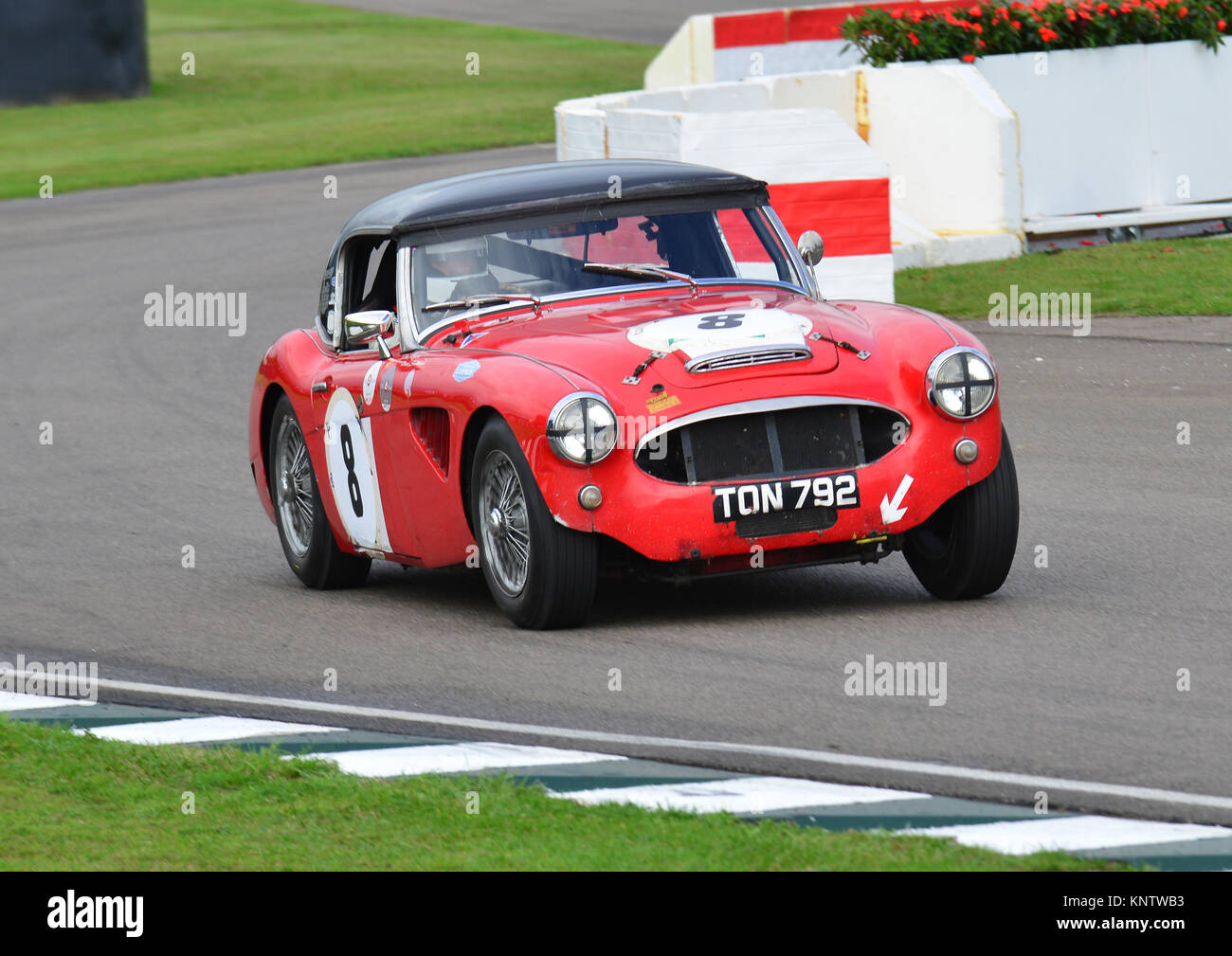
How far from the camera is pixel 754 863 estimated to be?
17.3 feet

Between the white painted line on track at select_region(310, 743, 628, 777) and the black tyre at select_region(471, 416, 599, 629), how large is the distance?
131cm

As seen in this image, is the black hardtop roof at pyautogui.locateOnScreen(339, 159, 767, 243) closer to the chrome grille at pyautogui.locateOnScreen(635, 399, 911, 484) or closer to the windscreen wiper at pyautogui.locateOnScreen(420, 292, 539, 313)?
the windscreen wiper at pyautogui.locateOnScreen(420, 292, 539, 313)

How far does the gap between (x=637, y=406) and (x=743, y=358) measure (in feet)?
1.42

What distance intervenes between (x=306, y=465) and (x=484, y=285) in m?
1.31

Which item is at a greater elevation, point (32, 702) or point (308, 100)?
point (308, 100)

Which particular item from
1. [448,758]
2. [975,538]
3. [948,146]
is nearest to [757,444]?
[975,538]

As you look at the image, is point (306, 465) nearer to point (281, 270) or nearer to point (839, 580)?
point (839, 580)

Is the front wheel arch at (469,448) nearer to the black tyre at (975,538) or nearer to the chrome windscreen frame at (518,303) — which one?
the chrome windscreen frame at (518,303)

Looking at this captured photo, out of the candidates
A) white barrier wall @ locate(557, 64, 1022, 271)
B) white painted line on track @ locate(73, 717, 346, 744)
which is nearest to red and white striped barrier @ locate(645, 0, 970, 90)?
white barrier wall @ locate(557, 64, 1022, 271)

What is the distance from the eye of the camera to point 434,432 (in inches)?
337

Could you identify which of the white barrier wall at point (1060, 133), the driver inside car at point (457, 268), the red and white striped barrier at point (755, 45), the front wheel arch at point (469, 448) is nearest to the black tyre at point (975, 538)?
the front wheel arch at point (469, 448)

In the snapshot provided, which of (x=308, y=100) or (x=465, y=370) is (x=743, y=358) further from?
(x=308, y=100)

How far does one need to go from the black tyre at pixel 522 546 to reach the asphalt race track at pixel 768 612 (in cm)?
14

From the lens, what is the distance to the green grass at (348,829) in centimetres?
535
